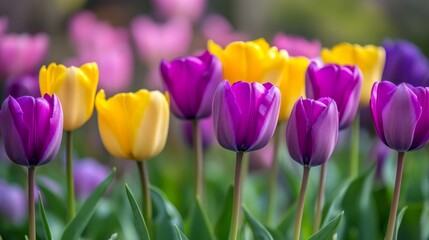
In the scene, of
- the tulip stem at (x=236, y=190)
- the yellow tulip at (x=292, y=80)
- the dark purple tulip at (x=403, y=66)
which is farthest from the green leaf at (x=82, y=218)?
the dark purple tulip at (x=403, y=66)

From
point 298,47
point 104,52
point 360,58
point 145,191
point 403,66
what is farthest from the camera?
point 104,52

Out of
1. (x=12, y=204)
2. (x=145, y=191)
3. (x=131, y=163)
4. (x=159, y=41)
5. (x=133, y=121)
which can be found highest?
(x=133, y=121)

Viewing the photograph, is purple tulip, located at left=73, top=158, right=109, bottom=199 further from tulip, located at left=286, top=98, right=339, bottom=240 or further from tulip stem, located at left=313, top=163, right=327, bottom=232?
tulip, located at left=286, top=98, right=339, bottom=240

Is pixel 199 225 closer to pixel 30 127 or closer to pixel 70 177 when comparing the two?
pixel 70 177

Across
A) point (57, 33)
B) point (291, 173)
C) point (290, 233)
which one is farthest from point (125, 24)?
point (290, 233)

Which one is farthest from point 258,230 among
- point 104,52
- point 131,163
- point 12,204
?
point 131,163

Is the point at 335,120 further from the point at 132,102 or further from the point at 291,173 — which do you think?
the point at 291,173
